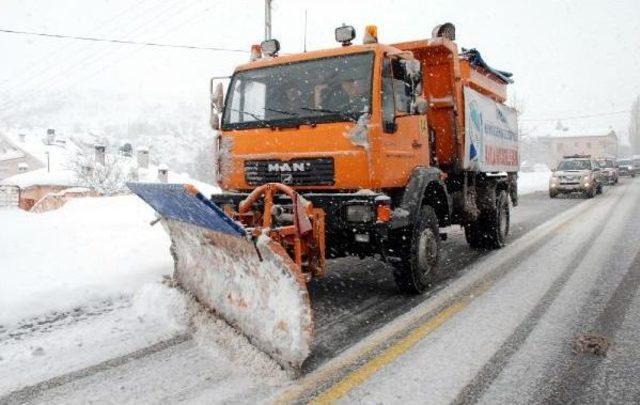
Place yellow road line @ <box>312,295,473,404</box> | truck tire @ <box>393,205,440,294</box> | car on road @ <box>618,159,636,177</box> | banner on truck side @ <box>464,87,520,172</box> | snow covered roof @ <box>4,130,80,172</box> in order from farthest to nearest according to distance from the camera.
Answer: snow covered roof @ <box>4,130,80,172</box> < car on road @ <box>618,159,636,177</box> < banner on truck side @ <box>464,87,520,172</box> < truck tire @ <box>393,205,440,294</box> < yellow road line @ <box>312,295,473,404</box>

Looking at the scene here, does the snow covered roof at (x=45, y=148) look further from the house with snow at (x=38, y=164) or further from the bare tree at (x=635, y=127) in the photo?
the bare tree at (x=635, y=127)

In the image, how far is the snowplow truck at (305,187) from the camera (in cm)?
386

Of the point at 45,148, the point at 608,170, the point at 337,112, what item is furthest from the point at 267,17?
the point at 45,148

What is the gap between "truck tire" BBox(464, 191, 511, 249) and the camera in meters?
8.73

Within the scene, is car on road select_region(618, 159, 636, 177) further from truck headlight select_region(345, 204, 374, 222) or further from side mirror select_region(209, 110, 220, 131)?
truck headlight select_region(345, 204, 374, 222)

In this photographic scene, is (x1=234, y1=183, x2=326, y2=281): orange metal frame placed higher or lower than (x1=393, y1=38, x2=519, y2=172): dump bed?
lower

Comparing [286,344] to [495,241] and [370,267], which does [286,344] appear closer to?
[370,267]

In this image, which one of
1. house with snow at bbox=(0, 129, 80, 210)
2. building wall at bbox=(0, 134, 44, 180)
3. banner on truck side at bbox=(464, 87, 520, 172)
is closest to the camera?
banner on truck side at bbox=(464, 87, 520, 172)

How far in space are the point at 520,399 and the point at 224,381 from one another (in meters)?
1.90

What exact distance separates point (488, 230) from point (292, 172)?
4730mm

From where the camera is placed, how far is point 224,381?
11.3ft

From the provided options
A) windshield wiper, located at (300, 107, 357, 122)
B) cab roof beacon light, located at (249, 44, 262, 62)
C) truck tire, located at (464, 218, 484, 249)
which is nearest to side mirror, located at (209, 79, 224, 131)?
cab roof beacon light, located at (249, 44, 262, 62)

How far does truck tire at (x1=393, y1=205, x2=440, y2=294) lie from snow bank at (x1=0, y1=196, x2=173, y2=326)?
116 inches

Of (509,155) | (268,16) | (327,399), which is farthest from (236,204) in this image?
(268,16)
